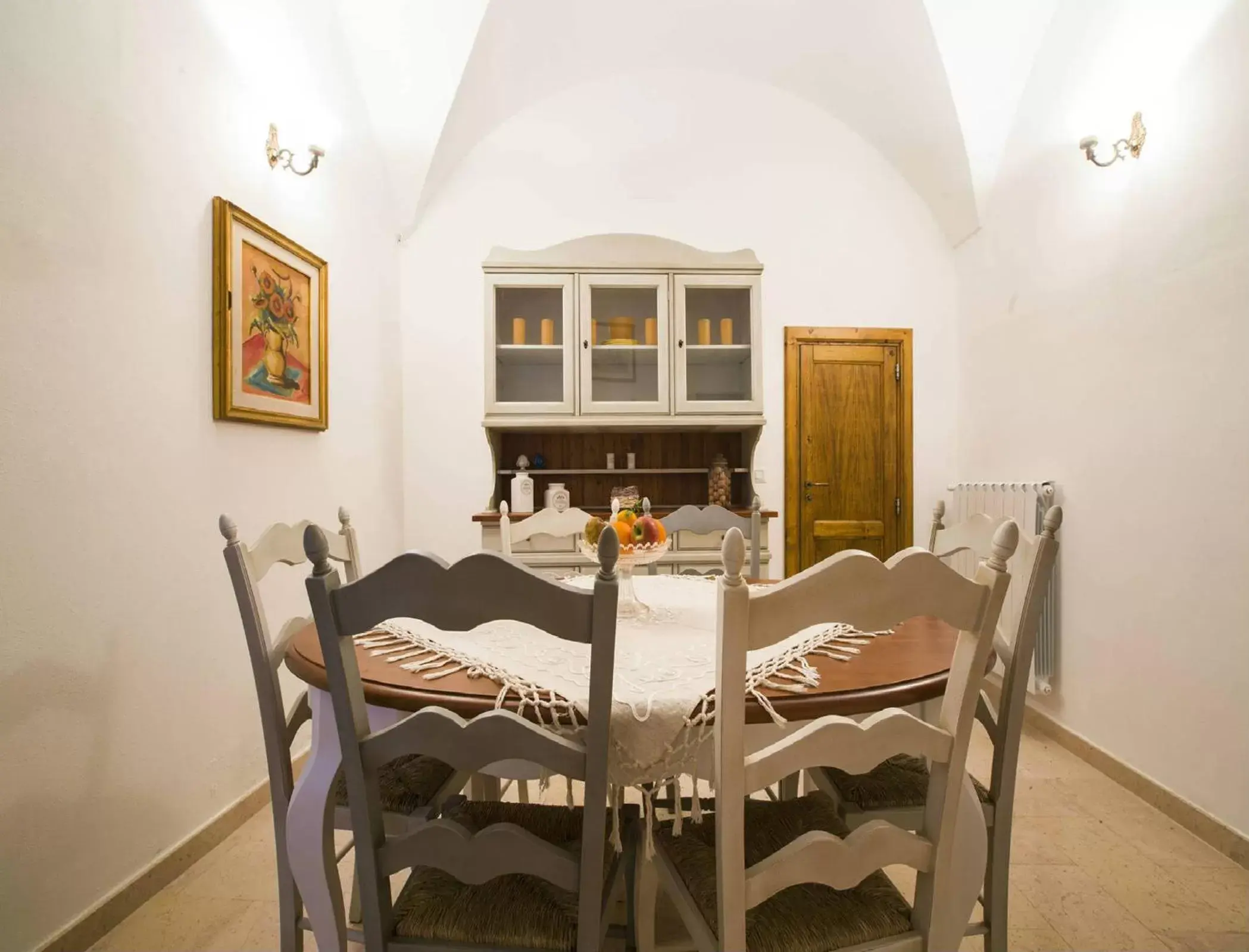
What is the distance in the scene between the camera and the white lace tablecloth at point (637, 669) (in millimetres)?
928

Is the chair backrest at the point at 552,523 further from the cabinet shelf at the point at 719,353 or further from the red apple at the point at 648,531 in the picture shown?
the cabinet shelf at the point at 719,353

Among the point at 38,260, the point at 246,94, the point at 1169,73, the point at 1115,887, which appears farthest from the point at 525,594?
the point at 1169,73

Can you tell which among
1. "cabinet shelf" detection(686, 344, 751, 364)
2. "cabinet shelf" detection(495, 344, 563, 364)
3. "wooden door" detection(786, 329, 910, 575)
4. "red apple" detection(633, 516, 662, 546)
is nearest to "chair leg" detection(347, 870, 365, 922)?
"red apple" detection(633, 516, 662, 546)

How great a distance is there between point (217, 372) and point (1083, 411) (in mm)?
3016

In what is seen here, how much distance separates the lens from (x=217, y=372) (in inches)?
77.2

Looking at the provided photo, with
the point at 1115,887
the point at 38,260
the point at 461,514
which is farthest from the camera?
the point at 461,514

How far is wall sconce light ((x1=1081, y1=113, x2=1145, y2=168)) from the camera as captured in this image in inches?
86.4

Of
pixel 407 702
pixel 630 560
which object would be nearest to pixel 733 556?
pixel 407 702

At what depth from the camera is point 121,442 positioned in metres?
1.63

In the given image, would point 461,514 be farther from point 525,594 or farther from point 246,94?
point 525,594

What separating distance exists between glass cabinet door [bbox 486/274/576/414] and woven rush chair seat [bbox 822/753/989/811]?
2176 millimetres

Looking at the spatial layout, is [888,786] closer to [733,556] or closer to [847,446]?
[733,556]

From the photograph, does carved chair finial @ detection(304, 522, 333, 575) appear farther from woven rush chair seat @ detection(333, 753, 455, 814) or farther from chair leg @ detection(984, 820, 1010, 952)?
chair leg @ detection(984, 820, 1010, 952)

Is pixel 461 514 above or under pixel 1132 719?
above
